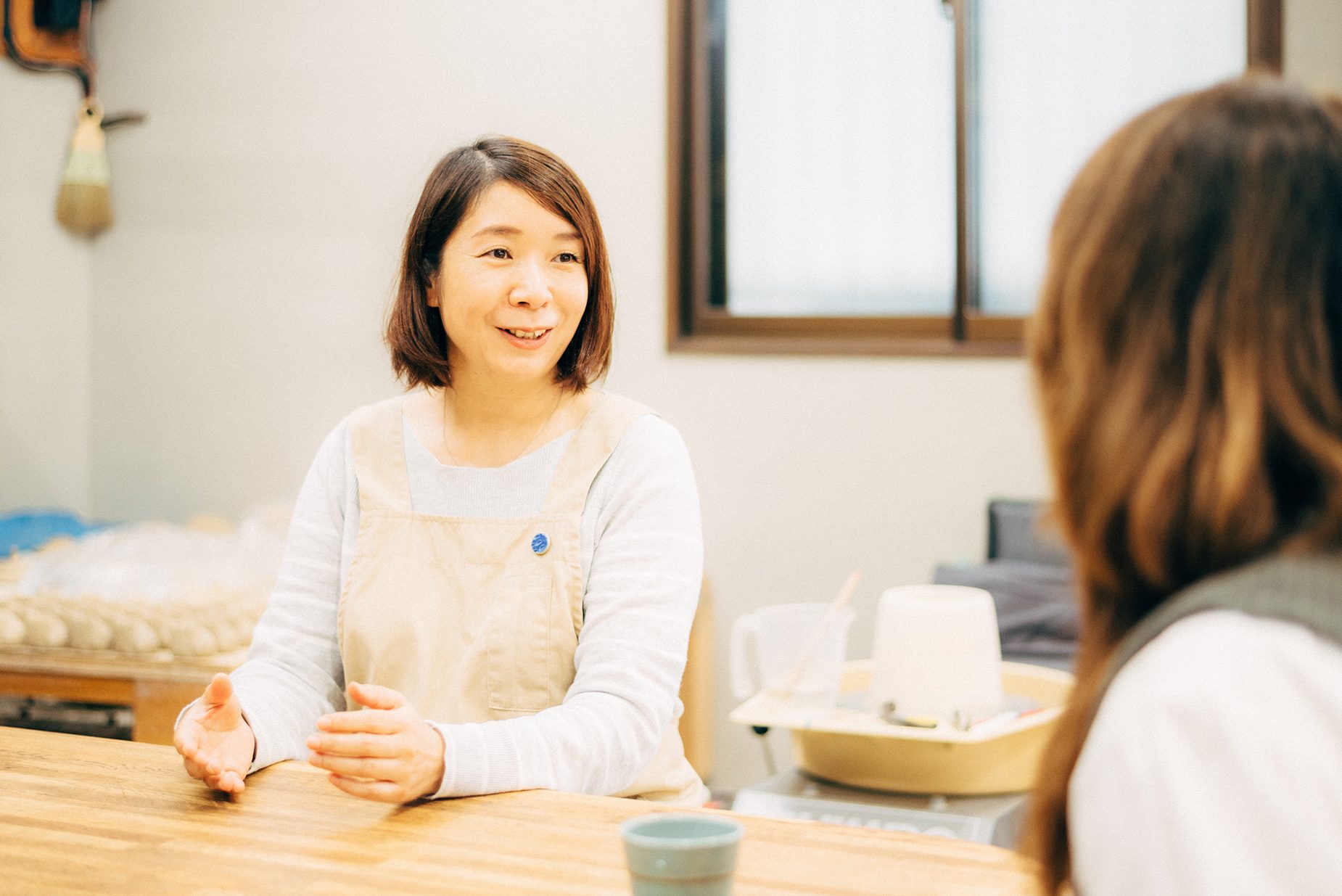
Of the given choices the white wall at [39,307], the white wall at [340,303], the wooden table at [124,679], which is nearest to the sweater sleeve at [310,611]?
the wooden table at [124,679]

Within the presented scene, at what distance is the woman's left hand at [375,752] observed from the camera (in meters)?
1.13

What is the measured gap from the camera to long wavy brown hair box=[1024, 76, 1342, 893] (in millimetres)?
588

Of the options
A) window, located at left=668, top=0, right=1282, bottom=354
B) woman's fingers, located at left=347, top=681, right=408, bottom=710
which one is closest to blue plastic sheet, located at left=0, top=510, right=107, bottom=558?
window, located at left=668, top=0, right=1282, bottom=354

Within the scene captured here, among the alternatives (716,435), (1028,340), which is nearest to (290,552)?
(1028,340)

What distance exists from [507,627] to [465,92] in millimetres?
2417

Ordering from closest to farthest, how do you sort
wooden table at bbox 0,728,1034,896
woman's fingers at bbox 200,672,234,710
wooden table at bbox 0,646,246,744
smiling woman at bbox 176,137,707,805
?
1. wooden table at bbox 0,728,1034,896
2. woman's fingers at bbox 200,672,234,710
3. smiling woman at bbox 176,137,707,805
4. wooden table at bbox 0,646,246,744

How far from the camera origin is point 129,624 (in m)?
2.51

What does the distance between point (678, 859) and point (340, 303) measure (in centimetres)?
308

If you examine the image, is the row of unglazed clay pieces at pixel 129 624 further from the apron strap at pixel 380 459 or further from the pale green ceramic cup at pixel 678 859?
the pale green ceramic cup at pixel 678 859

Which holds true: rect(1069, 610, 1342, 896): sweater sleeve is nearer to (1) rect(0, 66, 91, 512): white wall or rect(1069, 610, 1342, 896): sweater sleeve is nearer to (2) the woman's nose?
(2) the woman's nose

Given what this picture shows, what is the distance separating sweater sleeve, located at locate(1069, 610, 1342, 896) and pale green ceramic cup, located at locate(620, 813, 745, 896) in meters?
0.29

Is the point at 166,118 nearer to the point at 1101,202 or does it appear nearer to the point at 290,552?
the point at 290,552

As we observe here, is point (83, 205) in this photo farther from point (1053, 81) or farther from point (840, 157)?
point (1053, 81)

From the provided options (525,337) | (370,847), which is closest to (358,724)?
(370,847)
